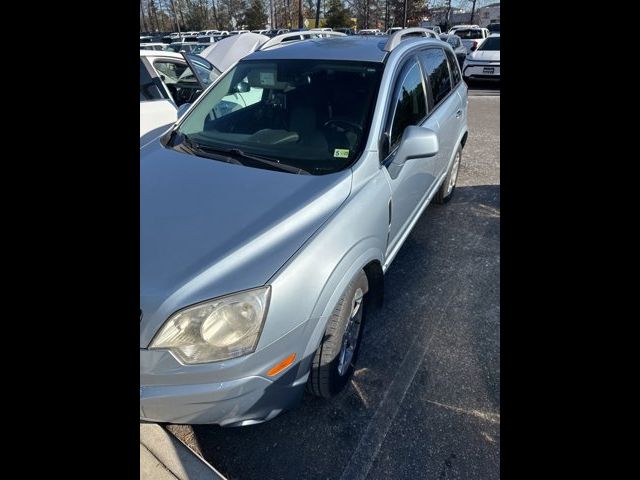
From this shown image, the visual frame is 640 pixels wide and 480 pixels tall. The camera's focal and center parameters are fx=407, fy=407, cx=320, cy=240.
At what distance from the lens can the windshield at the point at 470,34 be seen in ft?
67.7

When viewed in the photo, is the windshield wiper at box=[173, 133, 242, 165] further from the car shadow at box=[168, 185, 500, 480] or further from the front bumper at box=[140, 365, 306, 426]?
the car shadow at box=[168, 185, 500, 480]

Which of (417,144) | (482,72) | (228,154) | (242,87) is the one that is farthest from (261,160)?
(482,72)

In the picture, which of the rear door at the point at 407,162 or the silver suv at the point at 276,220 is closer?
the silver suv at the point at 276,220

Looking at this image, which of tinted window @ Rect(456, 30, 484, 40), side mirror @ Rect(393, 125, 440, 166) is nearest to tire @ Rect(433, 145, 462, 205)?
side mirror @ Rect(393, 125, 440, 166)

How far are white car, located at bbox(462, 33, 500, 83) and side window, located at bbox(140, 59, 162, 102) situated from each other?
10.9 m

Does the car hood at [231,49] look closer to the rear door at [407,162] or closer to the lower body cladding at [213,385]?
the rear door at [407,162]

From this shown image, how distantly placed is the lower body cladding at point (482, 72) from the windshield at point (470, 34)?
9613mm

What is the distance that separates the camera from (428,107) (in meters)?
3.28

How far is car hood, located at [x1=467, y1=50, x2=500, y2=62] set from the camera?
12531 millimetres

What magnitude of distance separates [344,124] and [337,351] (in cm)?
134

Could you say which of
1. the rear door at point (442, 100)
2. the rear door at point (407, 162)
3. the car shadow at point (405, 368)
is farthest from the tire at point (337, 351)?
the rear door at point (442, 100)

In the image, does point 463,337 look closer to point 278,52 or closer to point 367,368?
point 367,368
